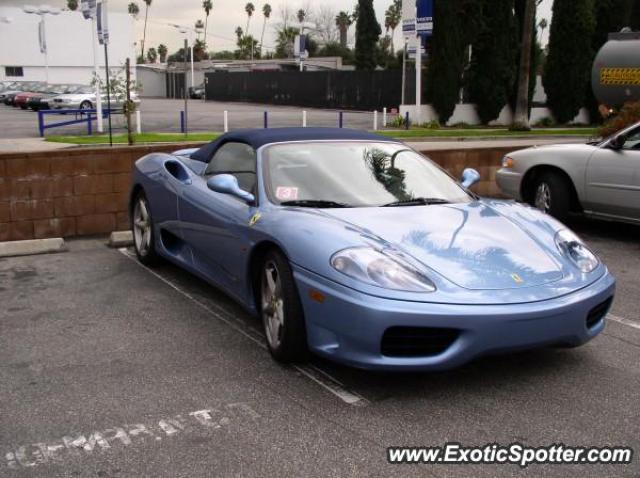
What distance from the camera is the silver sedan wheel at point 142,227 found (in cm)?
650

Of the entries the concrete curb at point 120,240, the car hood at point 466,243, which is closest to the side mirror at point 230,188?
the car hood at point 466,243

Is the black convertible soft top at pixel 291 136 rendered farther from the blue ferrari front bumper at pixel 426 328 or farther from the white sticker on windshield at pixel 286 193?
the blue ferrari front bumper at pixel 426 328

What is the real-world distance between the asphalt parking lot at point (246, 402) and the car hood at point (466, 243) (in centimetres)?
58

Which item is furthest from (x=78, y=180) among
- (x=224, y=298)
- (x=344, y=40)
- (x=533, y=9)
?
(x=344, y=40)

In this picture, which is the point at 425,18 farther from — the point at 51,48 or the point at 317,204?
the point at 51,48

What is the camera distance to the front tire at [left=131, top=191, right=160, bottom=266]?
6.43 metres

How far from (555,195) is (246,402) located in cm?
568

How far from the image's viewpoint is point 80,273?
6562 mm

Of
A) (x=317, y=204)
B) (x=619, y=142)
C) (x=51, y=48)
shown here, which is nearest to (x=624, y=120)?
Result: (x=619, y=142)

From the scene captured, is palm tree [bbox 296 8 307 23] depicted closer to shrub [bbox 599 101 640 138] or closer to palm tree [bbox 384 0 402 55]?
palm tree [bbox 384 0 402 55]

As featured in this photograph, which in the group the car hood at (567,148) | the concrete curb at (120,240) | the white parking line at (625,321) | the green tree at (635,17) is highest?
the green tree at (635,17)

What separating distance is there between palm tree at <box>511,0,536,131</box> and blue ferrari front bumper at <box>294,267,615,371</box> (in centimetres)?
2354

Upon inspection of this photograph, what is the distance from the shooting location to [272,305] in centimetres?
430

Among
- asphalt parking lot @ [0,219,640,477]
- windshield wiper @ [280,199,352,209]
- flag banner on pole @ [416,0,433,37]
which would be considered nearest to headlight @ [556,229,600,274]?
asphalt parking lot @ [0,219,640,477]
